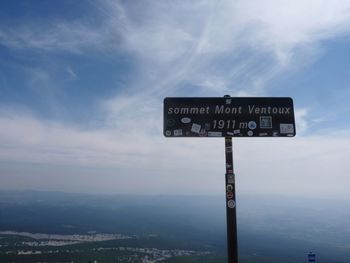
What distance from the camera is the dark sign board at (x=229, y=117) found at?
17.6ft

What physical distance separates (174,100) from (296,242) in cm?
16183

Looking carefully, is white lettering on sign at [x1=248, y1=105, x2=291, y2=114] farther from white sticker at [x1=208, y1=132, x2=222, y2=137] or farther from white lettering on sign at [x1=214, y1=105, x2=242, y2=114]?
white sticker at [x1=208, y1=132, x2=222, y2=137]

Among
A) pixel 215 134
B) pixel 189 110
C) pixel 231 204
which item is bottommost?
pixel 231 204

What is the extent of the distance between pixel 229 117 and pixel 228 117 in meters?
0.02

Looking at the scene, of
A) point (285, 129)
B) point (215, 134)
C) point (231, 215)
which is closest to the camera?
point (231, 215)

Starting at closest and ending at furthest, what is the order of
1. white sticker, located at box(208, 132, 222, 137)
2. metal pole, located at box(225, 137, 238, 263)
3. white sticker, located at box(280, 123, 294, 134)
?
metal pole, located at box(225, 137, 238, 263) < white sticker, located at box(208, 132, 222, 137) < white sticker, located at box(280, 123, 294, 134)

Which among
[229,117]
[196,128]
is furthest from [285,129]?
[196,128]

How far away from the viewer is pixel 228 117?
5406 millimetres

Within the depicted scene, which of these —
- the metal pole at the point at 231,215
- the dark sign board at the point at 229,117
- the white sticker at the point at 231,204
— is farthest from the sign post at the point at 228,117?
the white sticker at the point at 231,204

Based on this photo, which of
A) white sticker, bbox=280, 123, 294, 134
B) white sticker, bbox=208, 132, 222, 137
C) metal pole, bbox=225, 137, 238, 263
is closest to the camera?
metal pole, bbox=225, 137, 238, 263

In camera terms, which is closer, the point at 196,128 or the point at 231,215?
the point at 231,215

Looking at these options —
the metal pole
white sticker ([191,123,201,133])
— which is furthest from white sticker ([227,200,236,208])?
white sticker ([191,123,201,133])

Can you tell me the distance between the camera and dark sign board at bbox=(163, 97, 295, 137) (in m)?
5.37

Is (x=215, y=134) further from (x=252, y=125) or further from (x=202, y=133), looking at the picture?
(x=252, y=125)
